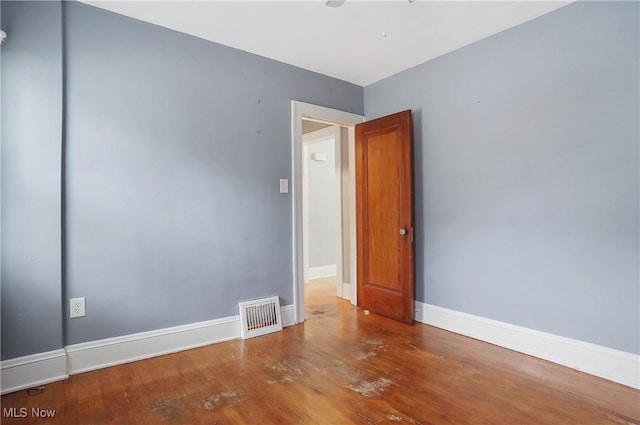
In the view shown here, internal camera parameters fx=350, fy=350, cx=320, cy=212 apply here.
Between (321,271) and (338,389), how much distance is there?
3601mm

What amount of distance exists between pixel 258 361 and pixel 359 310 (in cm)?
157

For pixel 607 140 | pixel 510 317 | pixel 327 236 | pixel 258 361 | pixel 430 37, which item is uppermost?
pixel 430 37

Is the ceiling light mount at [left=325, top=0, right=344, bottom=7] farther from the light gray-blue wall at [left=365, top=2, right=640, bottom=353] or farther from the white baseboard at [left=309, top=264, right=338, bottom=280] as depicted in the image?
the white baseboard at [left=309, top=264, right=338, bottom=280]

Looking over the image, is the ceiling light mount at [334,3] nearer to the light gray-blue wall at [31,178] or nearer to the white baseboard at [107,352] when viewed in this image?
the light gray-blue wall at [31,178]

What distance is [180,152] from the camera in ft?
9.11

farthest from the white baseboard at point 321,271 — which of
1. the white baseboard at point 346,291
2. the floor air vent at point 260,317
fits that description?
the floor air vent at point 260,317

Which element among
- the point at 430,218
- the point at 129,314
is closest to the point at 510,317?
the point at 430,218

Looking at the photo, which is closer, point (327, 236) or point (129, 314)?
point (129, 314)

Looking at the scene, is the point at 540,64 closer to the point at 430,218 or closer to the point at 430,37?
the point at 430,37

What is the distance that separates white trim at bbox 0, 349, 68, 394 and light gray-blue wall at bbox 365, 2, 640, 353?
2.93 metres

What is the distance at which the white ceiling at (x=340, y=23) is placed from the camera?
2426 millimetres

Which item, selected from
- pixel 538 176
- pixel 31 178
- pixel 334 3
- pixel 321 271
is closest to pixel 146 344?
pixel 31 178

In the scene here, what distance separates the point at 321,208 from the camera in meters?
5.83

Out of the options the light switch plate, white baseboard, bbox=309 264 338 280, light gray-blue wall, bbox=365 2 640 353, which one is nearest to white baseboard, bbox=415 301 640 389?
light gray-blue wall, bbox=365 2 640 353
